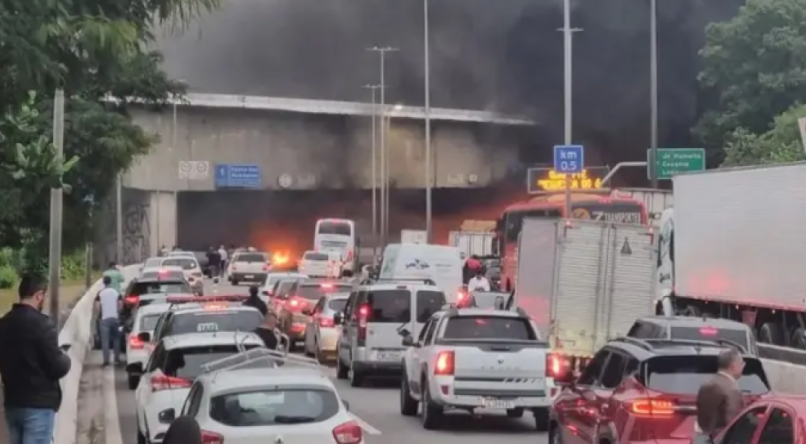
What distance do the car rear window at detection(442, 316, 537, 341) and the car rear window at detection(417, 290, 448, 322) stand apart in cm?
587

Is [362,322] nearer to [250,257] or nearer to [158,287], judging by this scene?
[158,287]

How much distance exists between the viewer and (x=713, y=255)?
31562mm

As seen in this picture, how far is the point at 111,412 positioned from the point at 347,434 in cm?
1079

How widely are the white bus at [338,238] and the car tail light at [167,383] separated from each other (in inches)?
2243

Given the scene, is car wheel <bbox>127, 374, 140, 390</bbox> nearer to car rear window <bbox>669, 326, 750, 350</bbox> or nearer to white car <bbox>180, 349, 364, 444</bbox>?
car rear window <bbox>669, 326, 750, 350</bbox>

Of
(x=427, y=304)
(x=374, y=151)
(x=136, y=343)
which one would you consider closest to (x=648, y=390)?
(x=136, y=343)

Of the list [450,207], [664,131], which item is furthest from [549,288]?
[450,207]

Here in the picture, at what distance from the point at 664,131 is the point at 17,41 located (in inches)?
2575

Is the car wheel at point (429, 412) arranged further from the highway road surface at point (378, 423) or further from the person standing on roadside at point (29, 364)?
the person standing on roadside at point (29, 364)

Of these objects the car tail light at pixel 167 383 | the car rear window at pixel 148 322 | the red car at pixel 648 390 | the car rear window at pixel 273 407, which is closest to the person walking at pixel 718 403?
the red car at pixel 648 390

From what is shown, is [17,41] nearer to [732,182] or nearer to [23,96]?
[23,96]

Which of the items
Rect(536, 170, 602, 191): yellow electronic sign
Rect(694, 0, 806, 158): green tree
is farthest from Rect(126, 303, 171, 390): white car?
Rect(694, 0, 806, 158): green tree

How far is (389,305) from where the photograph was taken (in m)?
25.5

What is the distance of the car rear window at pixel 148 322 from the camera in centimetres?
2475
